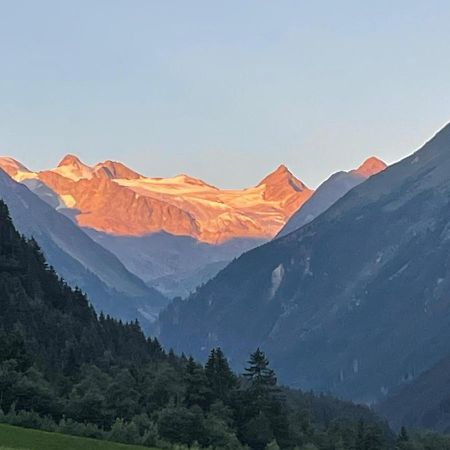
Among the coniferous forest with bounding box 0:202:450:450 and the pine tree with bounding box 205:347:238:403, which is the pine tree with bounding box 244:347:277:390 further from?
the pine tree with bounding box 205:347:238:403

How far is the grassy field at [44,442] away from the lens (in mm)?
72625

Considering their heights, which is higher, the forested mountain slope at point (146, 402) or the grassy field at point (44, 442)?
the forested mountain slope at point (146, 402)

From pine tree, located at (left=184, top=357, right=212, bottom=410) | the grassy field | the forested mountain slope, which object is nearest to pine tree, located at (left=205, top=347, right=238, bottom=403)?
the forested mountain slope

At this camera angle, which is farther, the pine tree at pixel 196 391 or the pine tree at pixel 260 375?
the pine tree at pixel 260 375

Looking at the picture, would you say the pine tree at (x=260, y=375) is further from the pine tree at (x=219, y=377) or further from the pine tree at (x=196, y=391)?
the pine tree at (x=196, y=391)

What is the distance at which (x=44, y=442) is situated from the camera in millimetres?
74938

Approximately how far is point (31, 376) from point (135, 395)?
16613 mm

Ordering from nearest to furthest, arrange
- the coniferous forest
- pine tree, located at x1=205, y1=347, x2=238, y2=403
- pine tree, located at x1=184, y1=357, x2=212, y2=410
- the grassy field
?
the grassy field, the coniferous forest, pine tree, located at x1=184, y1=357, x2=212, y2=410, pine tree, located at x1=205, y1=347, x2=238, y2=403

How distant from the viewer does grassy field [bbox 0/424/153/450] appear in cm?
7262

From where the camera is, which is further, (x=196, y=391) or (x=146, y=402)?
(x=146, y=402)

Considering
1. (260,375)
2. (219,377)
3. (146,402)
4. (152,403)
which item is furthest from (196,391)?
(260,375)

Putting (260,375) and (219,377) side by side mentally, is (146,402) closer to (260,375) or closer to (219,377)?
(219,377)

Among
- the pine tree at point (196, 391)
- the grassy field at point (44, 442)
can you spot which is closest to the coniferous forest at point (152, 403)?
the pine tree at point (196, 391)

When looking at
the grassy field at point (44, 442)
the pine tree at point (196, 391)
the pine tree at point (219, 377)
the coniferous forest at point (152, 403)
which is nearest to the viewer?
the grassy field at point (44, 442)
